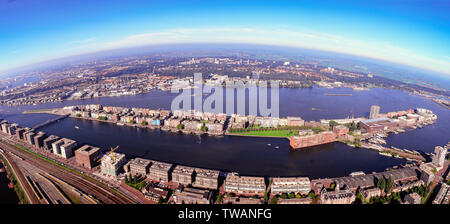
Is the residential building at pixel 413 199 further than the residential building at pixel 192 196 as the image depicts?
Yes

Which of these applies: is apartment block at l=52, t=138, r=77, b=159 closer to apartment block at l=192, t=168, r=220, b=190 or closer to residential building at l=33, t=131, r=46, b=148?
residential building at l=33, t=131, r=46, b=148

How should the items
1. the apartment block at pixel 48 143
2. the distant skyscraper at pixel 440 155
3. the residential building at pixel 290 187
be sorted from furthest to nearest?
the apartment block at pixel 48 143, the distant skyscraper at pixel 440 155, the residential building at pixel 290 187

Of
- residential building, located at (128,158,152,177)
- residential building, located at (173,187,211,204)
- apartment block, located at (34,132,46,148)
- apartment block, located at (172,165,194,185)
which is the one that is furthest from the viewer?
apartment block, located at (34,132,46,148)

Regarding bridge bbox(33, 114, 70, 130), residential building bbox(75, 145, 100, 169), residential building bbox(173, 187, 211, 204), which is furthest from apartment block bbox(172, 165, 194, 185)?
bridge bbox(33, 114, 70, 130)

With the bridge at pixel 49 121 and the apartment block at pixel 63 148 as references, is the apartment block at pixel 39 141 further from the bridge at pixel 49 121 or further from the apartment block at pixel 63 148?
the bridge at pixel 49 121

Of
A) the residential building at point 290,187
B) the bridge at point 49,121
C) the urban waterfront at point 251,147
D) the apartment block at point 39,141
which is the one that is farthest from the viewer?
the bridge at point 49,121

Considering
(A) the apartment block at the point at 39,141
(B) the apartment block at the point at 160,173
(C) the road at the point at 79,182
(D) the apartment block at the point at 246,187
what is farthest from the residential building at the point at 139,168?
(A) the apartment block at the point at 39,141

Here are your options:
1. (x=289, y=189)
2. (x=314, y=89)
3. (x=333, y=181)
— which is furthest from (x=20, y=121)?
(x=314, y=89)

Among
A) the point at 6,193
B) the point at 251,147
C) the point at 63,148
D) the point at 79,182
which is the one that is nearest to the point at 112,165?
the point at 79,182

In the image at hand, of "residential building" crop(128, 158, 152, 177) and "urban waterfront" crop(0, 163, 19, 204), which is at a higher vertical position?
"residential building" crop(128, 158, 152, 177)

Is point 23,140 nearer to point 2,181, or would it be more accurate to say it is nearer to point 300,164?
point 2,181

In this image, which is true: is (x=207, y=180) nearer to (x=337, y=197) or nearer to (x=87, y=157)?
(x=337, y=197)
